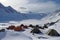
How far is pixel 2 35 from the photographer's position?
11.5m

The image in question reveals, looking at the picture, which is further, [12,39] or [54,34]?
[54,34]

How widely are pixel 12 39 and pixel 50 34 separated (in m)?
8.59

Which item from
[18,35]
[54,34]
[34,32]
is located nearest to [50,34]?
[54,34]

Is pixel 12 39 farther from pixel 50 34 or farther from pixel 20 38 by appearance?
pixel 50 34

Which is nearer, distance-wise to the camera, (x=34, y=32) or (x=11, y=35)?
(x=11, y=35)

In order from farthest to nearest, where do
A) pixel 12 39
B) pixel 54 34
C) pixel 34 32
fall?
pixel 34 32 → pixel 54 34 → pixel 12 39

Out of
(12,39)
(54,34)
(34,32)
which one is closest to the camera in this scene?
(12,39)

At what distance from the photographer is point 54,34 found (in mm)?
19250

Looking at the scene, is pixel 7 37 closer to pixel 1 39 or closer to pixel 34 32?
pixel 1 39

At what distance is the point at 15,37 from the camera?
11406 millimetres

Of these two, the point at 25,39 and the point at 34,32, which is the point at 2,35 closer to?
the point at 25,39

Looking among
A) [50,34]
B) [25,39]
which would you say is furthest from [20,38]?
[50,34]

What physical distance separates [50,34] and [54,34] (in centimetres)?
32

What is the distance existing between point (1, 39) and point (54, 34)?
8.81 metres
